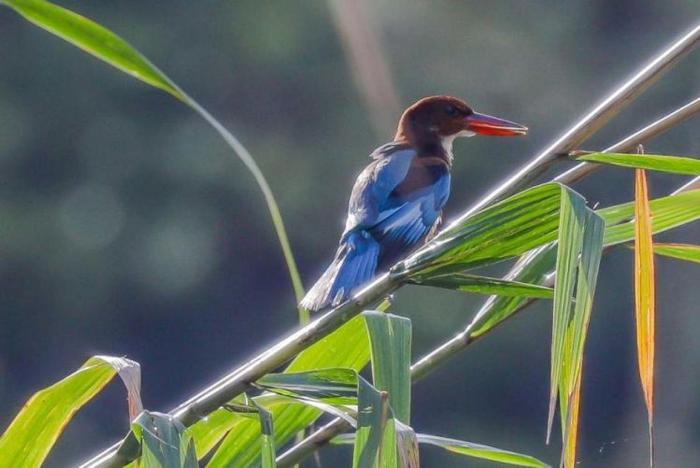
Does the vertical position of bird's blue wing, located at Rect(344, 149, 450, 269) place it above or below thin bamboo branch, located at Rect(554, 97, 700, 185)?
above

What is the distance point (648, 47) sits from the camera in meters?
9.66

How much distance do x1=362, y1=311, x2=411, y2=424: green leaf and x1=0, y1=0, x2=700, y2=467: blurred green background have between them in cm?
709

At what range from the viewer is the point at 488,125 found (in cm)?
274

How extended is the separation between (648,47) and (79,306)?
3.74 metres

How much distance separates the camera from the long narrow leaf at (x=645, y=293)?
A: 2.87ft

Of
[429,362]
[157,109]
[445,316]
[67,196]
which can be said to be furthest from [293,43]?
[429,362]

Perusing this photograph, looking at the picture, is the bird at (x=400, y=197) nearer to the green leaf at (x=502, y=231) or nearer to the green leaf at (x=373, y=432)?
A: the green leaf at (x=502, y=231)

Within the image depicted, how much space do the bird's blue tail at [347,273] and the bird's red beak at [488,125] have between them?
1.73 feet

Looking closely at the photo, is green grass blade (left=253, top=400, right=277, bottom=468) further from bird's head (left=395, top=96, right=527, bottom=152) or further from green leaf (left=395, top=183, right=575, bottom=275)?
bird's head (left=395, top=96, right=527, bottom=152)

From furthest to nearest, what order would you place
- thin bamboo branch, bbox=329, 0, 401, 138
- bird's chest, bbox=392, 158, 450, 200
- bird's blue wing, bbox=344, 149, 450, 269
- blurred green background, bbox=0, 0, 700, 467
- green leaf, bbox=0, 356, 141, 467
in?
thin bamboo branch, bbox=329, 0, 401, 138
blurred green background, bbox=0, 0, 700, 467
bird's chest, bbox=392, 158, 450, 200
bird's blue wing, bbox=344, 149, 450, 269
green leaf, bbox=0, 356, 141, 467

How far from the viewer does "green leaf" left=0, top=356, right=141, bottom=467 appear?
853mm

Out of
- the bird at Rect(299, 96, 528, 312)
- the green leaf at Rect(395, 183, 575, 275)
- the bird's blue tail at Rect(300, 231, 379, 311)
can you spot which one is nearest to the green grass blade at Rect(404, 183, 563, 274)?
the green leaf at Rect(395, 183, 575, 275)

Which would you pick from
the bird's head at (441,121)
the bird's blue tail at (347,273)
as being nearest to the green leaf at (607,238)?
the bird's blue tail at (347,273)

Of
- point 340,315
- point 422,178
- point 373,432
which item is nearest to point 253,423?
point 340,315
